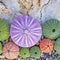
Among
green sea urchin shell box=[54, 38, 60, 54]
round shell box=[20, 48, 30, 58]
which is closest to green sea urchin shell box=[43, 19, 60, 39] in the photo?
green sea urchin shell box=[54, 38, 60, 54]

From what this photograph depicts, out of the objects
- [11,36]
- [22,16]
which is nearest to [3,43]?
[11,36]

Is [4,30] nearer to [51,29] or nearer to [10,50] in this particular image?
[10,50]

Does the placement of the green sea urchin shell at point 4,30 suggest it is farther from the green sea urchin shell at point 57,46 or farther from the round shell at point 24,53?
the green sea urchin shell at point 57,46

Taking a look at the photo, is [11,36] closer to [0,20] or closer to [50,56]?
[0,20]

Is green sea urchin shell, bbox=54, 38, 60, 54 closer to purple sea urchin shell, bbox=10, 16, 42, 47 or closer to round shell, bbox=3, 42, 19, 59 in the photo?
purple sea urchin shell, bbox=10, 16, 42, 47

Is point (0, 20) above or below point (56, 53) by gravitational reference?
above
